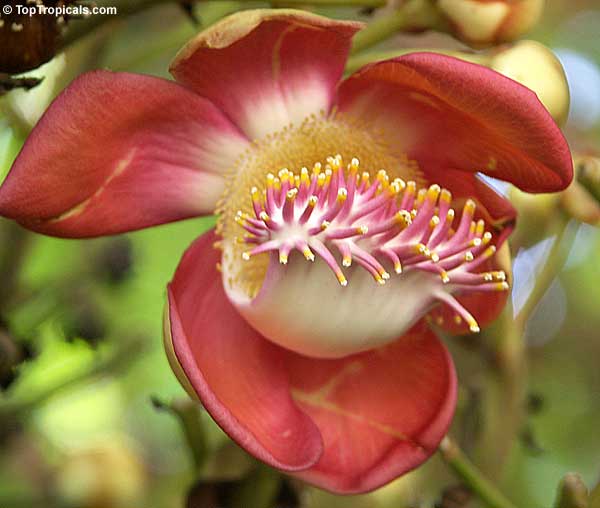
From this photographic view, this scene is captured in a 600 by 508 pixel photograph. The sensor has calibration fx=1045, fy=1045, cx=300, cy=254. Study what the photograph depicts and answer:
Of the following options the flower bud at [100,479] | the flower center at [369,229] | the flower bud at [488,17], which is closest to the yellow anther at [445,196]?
the flower center at [369,229]

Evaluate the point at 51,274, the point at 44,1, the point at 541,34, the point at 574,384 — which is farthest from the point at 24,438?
the point at 541,34

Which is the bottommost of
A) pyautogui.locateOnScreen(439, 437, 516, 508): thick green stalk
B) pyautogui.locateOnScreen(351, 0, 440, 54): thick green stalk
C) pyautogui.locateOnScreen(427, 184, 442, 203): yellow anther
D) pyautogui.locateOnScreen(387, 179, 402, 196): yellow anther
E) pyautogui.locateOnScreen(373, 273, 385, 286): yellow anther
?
pyautogui.locateOnScreen(439, 437, 516, 508): thick green stalk

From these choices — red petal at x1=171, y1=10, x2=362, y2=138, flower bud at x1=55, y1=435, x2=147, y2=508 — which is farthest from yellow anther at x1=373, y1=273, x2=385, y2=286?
flower bud at x1=55, y1=435, x2=147, y2=508

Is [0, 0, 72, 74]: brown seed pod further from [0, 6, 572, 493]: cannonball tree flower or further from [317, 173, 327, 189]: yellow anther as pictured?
[317, 173, 327, 189]: yellow anther

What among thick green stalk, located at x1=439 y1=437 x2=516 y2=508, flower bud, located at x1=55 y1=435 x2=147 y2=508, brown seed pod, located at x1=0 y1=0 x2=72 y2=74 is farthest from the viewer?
flower bud, located at x1=55 y1=435 x2=147 y2=508

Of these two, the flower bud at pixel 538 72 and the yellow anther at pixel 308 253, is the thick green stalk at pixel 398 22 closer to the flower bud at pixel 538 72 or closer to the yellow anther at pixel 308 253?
the flower bud at pixel 538 72

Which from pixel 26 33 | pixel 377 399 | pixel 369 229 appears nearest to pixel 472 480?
pixel 377 399
